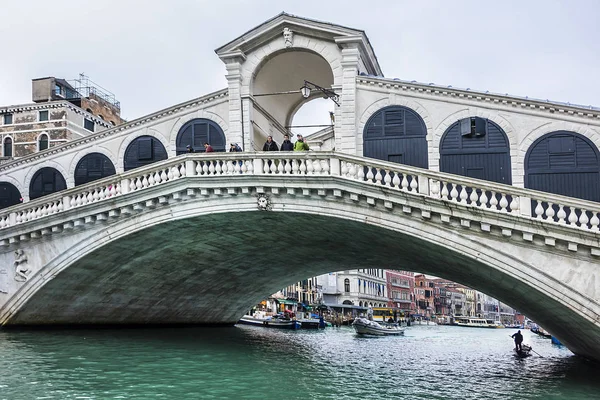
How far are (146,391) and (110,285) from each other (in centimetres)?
1263

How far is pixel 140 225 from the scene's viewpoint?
20891 mm

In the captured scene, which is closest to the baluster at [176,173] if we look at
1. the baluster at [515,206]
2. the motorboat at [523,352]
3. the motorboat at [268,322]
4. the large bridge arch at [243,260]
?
the large bridge arch at [243,260]

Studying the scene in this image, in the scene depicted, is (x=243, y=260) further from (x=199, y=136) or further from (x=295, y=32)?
(x=295, y=32)

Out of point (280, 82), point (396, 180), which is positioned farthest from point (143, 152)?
point (396, 180)

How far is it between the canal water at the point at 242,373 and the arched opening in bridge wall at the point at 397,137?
22.4 feet

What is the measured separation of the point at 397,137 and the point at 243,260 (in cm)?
1021

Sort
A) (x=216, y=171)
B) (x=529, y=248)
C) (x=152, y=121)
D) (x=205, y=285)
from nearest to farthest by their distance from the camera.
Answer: (x=529, y=248) → (x=216, y=171) → (x=152, y=121) → (x=205, y=285)

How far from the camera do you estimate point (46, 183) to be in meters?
26.8

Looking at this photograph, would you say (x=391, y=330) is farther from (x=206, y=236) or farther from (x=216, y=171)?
(x=216, y=171)

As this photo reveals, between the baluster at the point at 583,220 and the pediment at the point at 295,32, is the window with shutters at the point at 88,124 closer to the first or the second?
the pediment at the point at 295,32

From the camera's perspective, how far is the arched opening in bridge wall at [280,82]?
2388 cm

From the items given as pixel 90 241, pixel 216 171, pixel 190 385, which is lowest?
pixel 190 385

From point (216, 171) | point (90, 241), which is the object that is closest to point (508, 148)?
point (216, 171)

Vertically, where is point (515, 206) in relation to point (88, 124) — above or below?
Result: below
